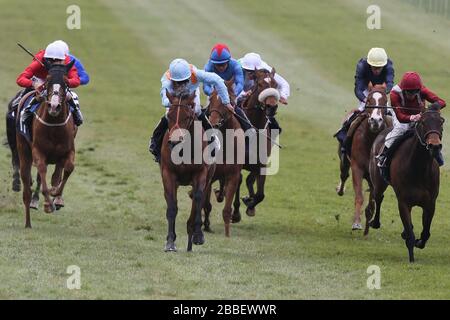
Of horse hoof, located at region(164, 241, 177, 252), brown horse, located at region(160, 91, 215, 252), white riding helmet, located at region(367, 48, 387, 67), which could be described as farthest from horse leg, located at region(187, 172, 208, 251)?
white riding helmet, located at region(367, 48, 387, 67)

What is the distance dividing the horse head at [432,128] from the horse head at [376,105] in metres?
1.92

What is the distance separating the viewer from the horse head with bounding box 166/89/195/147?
527 inches

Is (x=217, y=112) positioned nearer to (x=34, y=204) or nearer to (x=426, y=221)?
(x=426, y=221)

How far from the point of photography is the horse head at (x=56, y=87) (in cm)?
1531

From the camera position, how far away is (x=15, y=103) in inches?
693

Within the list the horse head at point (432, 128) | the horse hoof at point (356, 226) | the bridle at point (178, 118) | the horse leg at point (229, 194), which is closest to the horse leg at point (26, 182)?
the horse leg at point (229, 194)

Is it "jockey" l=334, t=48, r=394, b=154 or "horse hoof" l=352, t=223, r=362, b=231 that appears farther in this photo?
"jockey" l=334, t=48, r=394, b=154

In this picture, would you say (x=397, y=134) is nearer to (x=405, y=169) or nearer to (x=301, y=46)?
(x=405, y=169)

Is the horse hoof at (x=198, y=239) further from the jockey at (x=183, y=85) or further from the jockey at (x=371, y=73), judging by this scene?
the jockey at (x=371, y=73)

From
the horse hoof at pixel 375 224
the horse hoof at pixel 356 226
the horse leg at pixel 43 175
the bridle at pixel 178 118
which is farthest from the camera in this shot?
the horse hoof at pixel 356 226

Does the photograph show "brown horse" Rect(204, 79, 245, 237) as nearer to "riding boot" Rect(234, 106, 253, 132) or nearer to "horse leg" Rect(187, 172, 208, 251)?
"riding boot" Rect(234, 106, 253, 132)

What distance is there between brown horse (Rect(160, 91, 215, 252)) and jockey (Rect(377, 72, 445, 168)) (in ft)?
7.76

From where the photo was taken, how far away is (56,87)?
1530 centimetres
